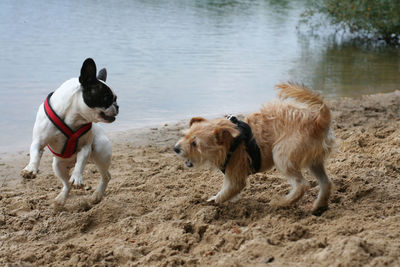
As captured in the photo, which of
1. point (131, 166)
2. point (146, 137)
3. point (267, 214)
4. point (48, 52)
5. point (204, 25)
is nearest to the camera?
point (267, 214)

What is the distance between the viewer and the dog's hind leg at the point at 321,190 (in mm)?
4461

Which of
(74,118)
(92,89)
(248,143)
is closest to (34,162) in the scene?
(74,118)

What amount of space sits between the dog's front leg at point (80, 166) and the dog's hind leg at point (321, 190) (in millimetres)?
2240

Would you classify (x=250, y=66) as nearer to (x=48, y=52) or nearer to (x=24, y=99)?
(x=48, y=52)

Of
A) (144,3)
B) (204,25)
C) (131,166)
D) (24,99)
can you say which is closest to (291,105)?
(131,166)

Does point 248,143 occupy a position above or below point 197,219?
above

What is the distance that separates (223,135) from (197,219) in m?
0.82

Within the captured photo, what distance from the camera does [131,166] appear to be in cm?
673

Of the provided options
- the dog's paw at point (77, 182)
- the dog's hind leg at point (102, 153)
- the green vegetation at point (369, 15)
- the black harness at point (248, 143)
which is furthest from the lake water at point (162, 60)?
the black harness at point (248, 143)

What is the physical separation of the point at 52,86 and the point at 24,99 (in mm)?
1075

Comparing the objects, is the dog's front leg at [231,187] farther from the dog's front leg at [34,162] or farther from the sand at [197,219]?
the dog's front leg at [34,162]

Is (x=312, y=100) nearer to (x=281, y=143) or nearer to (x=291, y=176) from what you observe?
(x=281, y=143)

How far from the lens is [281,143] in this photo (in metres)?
4.35

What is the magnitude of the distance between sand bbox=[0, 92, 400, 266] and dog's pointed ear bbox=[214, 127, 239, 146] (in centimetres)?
68
